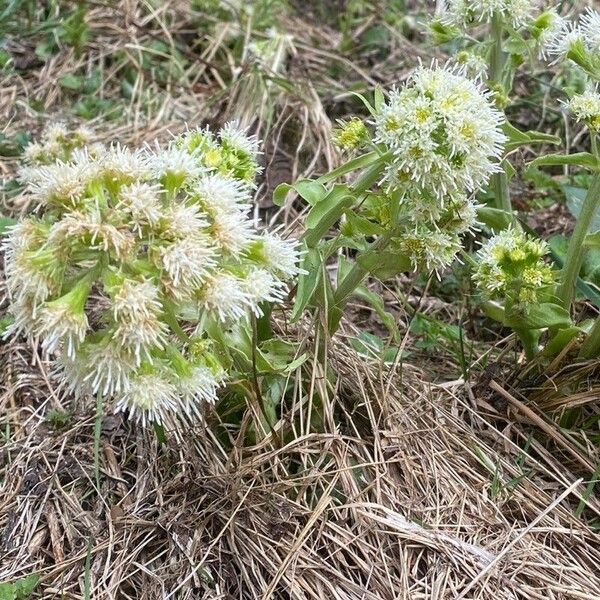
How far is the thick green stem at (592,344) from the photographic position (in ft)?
6.95

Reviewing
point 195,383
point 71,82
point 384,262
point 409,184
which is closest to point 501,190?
point 384,262

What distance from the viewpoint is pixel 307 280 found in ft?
6.16

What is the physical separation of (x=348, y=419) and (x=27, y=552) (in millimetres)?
852

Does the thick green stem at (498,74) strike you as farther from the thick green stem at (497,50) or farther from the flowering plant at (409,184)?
the flowering plant at (409,184)

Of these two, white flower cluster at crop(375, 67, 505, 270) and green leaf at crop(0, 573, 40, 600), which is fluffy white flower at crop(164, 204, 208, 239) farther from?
green leaf at crop(0, 573, 40, 600)

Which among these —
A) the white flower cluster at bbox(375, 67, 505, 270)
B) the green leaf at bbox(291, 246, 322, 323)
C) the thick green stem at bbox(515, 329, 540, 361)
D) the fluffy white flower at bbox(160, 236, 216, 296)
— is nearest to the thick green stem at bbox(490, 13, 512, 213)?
the thick green stem at bbox(515, 329, 540, 361)

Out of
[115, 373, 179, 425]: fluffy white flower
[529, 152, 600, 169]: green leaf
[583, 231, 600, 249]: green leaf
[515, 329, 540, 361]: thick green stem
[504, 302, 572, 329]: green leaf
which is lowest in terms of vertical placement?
[515, 329, 540, 361]: thick green stem

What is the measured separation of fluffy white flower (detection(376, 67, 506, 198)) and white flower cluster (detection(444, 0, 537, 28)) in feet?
1.73

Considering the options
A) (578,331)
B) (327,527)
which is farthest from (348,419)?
(578,331)

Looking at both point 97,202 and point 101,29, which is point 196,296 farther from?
point 101,29

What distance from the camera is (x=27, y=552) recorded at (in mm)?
1930

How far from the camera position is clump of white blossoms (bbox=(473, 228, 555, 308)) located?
75.9 inches

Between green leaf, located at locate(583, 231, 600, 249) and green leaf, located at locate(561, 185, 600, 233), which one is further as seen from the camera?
green leaf, located at locate(561, 185, 600, 233)

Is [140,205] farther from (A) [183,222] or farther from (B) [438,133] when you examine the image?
(B) [438,133]
